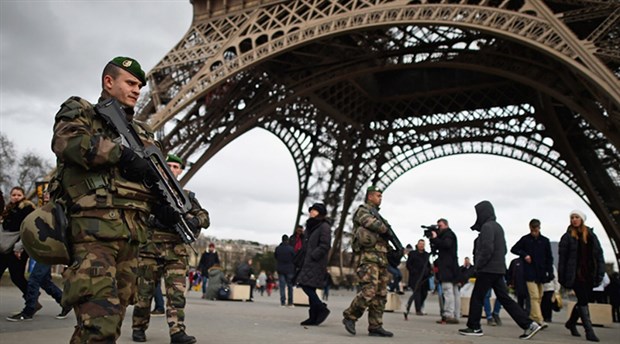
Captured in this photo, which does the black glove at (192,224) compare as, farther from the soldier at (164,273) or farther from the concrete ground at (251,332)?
the concrete ground at (251,332)

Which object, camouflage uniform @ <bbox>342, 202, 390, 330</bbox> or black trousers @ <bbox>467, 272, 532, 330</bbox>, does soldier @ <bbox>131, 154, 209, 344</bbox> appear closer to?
camouflage uniform @ <bbox>342, 202, 390, 330</bbox>

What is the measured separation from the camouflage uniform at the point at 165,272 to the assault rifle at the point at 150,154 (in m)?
2.11

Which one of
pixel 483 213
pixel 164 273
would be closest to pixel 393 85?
pixel 483 213

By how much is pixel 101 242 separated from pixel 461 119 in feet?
88.8

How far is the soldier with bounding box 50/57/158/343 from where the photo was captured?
2.93m

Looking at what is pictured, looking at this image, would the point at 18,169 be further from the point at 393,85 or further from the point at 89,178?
the point at 89,178

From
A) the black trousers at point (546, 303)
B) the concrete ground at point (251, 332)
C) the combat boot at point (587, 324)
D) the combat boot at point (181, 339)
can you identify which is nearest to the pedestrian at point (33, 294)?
the concrete ground at point (251, 332)

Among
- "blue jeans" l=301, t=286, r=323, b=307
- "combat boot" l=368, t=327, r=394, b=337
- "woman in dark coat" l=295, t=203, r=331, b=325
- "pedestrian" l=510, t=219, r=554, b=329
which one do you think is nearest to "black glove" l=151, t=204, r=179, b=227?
"combat boot" l=368, t=327, r=394, b=337

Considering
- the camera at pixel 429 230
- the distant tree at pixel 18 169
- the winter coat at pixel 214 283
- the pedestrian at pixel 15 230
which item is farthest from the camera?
the distant tree at pixel 18 169

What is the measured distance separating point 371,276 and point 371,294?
0.67 ft

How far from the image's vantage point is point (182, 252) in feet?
18.9

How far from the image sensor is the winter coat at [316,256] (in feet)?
25.5

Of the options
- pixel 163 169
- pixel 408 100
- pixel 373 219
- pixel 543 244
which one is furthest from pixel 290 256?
pixel 408 100

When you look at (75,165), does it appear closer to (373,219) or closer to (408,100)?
(373,219)
